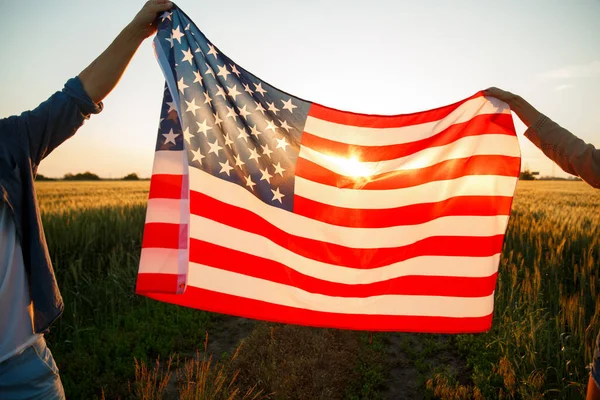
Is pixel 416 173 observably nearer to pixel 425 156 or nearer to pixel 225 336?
pixel 425 156

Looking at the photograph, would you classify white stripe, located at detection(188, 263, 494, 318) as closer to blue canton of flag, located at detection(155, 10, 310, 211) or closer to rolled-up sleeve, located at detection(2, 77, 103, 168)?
blue canton of flag, located at detection(155, 10, 310, 211)

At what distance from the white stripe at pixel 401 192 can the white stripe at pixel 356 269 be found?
1.51 ft

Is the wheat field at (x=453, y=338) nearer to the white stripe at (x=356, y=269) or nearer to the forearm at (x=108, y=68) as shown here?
the white stripe at (x=356, y=269)

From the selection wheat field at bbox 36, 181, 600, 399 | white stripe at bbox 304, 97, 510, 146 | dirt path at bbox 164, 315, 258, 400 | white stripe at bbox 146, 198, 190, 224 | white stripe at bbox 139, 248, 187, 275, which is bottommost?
dirt path at bbox 164, 315, 258, 400

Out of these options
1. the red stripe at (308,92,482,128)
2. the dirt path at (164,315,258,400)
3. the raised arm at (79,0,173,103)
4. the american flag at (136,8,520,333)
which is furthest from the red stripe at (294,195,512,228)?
the dirt path at (164,315,258,400)

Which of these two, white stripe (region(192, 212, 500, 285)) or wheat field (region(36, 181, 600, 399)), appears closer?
white stripe (region(192, 212, 500, 285))

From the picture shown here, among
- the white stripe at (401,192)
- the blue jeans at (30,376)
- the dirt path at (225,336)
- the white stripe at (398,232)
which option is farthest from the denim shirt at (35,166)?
the dirt path at (225,336)

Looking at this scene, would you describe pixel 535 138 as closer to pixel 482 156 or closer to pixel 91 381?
pixel 482 156

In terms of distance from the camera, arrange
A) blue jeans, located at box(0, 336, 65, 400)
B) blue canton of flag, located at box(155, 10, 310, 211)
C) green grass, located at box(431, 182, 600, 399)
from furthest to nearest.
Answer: green grass, located at box(431, 182, 600, 399)
blue canton of flag, located at box(155, 10, 310, 211)
blue jeans, located at box(0, 336, 65, 400)

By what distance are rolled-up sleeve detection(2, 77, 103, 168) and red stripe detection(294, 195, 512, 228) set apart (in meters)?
1.61

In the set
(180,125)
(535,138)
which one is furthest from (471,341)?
(180,125)

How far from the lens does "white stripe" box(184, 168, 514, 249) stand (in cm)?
300

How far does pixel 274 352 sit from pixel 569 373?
3.07 meters

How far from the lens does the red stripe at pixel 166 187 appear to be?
297cm
